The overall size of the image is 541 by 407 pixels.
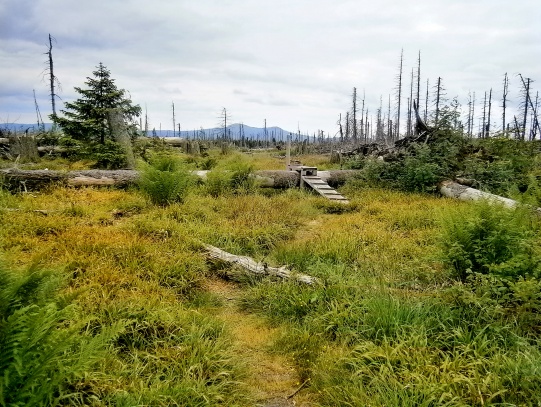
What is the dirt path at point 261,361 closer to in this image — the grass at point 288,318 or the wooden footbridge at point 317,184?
the grass at point 288,318

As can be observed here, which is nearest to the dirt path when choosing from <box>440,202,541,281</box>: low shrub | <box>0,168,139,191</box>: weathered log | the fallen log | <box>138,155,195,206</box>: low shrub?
the fallen log

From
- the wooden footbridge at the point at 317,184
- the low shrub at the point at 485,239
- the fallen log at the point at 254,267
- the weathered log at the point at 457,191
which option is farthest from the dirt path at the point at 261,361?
the weathered log at the point at 457,191

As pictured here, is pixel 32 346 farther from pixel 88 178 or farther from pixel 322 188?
Result: pixel 322 188

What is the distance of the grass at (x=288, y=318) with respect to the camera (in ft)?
8.86

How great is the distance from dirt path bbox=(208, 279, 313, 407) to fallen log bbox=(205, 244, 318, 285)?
0.64 m

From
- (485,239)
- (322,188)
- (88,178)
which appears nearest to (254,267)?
(485,239)

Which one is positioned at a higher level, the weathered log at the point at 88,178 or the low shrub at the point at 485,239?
the weathered log at the point at 88,178

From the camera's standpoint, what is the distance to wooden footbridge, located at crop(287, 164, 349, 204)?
11323 mm

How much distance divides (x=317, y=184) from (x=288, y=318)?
9.00 m

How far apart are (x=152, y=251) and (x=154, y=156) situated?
4762 mm

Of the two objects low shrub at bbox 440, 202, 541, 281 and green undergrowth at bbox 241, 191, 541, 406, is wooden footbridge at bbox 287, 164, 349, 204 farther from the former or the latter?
low shrub at bbox 440, 202, 541, 281

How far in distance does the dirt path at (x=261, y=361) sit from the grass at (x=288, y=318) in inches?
0.8

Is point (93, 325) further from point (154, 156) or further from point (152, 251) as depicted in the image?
point (154, 156)

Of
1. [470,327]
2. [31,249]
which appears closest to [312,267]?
[470,327]
